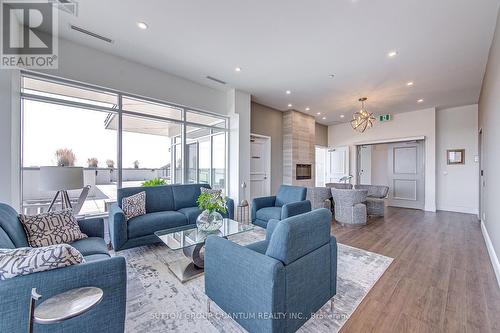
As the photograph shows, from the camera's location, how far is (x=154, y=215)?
3371mm

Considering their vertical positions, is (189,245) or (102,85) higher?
(102,85)

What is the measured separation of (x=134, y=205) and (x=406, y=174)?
7.78m

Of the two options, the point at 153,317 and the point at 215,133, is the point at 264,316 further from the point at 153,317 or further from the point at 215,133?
the point at 215,133

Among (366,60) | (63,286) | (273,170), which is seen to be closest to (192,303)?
(63,286)

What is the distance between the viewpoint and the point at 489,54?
3.31m

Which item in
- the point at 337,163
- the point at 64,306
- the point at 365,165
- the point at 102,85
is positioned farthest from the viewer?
the point at 337,163

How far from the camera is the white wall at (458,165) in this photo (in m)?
5.79

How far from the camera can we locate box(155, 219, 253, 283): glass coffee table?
7.89 feet

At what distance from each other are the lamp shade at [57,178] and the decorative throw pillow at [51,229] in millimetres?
619

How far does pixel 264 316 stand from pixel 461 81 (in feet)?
19.5

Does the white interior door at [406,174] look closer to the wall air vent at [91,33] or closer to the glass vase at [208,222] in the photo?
the glass vase at [208,222]

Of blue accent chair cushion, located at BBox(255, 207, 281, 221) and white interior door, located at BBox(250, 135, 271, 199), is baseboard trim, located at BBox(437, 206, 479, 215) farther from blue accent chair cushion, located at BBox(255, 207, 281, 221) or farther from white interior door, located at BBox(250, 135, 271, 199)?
blue accent chair cushion, located at BBox(255, 207, 281, 221)

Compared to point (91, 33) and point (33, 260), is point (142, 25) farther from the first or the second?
point (33, 260)
